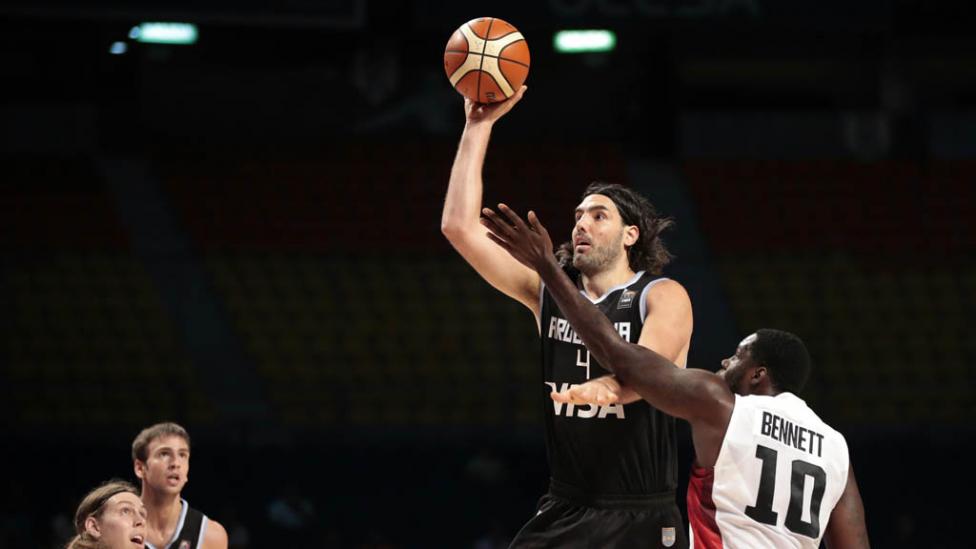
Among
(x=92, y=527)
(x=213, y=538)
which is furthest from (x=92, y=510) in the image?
(x=213, y=538)

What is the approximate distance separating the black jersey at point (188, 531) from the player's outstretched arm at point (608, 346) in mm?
2700

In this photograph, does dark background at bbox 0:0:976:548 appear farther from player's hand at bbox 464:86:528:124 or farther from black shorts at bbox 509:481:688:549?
black shorts at bbox 509:481:688:549

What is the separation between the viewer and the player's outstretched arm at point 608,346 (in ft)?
14.1

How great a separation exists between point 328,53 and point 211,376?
5.80 metres

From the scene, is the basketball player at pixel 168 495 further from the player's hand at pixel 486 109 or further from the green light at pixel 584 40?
the green light at pixel 584 40

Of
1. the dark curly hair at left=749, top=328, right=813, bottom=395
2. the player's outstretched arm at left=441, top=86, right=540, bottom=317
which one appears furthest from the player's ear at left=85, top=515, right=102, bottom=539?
the dark curly hair at left=749, top=328, right=813, bottom=395

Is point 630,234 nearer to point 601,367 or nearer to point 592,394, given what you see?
point 601,367

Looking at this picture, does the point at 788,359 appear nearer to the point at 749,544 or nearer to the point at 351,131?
the point at 749,544

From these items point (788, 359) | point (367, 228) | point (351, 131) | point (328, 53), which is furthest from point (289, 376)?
point (788, 359)

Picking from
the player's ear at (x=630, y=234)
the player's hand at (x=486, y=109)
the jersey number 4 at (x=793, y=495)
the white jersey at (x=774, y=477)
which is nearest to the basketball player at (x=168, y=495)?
the player's hand at (x=486, y=109)

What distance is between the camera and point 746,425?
175 inches

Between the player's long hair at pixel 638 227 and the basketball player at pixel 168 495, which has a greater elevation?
the player's long hair at pixel 638 227

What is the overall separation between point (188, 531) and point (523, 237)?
9.37ft

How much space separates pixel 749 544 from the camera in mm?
4504
